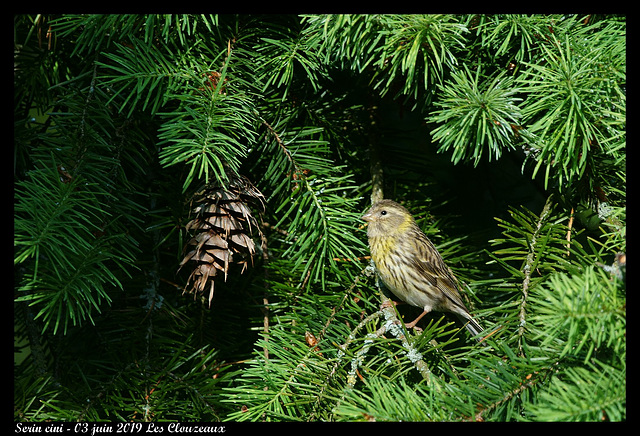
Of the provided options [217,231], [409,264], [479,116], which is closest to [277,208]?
[217,231]

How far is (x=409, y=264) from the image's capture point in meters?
2.01

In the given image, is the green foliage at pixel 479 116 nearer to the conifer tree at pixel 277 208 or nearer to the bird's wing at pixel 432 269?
the conifer tree at pixel 277 208

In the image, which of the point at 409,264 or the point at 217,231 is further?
the point at 409,264

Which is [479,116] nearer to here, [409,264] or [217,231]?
[217,231]

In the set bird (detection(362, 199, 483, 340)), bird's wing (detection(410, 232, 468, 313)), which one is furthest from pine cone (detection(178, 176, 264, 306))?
bird's wing (detection(410, 232, 468, 313))

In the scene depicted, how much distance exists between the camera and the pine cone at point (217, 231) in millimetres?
1240

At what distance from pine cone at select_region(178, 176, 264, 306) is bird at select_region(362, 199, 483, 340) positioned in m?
0.38

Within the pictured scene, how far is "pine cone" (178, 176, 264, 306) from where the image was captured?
1240mm

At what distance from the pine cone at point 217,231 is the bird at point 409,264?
1.24 feet

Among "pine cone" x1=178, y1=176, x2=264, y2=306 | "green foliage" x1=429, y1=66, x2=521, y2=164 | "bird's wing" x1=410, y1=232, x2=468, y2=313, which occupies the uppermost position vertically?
"green foliage" x1=429, y1=66, x2=521, y2=164

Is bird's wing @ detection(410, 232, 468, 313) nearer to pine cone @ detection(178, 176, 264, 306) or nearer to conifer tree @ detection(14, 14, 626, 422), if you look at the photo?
conifer tree @ detection(14, 14, 626, 422)

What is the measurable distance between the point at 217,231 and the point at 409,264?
0.98 meters

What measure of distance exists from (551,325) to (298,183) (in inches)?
29.6
